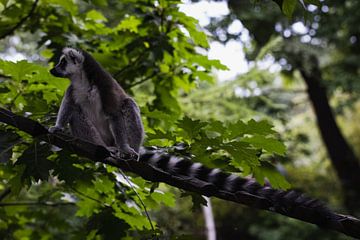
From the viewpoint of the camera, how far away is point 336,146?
1218 centimetres

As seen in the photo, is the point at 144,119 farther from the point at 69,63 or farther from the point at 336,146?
the point at 336,146

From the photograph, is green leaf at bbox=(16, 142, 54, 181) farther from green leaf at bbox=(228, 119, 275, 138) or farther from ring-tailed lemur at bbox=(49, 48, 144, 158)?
green leaf at bbox=(228, 119, 275, 138)

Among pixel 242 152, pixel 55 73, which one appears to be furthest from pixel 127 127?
pixel 242 152

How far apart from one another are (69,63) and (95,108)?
44 centimetres

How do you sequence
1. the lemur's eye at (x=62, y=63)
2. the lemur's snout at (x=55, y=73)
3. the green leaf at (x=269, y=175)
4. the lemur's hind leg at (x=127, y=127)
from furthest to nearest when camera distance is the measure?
the lemur's eye at (x=62, y=63) < the lemur's snout at (x=55, y=73) < the lemur's hind leg at (x=127, y=127) < the green leaf at (x=269, y=175)

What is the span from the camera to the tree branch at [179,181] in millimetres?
1688

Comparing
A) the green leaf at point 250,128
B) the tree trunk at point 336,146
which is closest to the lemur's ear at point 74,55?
the green leaf at point 250,128

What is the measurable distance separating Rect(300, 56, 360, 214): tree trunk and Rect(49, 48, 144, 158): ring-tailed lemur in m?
9.10

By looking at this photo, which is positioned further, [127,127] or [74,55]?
[74,55]

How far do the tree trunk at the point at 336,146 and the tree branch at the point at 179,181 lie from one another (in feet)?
33.1

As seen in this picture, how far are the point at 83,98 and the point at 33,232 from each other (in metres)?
1.12

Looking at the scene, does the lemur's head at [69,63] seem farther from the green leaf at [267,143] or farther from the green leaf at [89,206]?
the green leaf at [267,143]

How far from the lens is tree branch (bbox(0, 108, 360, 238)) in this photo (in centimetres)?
169

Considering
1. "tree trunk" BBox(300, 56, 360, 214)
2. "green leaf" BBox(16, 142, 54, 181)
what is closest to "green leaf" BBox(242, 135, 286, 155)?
"green leaf" BBox(16, 142, 54, 181)
